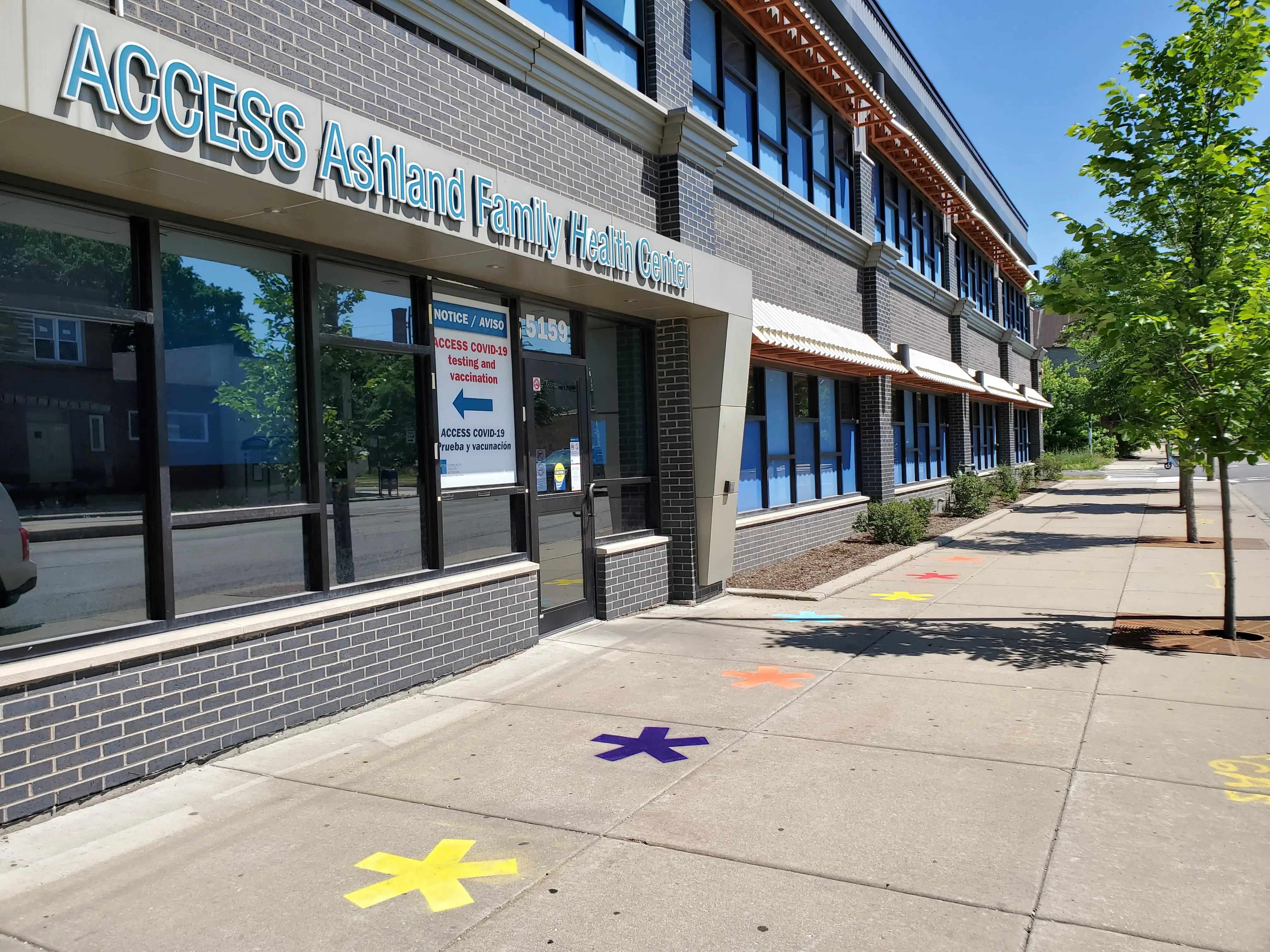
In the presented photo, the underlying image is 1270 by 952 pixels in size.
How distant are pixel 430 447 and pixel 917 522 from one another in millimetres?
10705

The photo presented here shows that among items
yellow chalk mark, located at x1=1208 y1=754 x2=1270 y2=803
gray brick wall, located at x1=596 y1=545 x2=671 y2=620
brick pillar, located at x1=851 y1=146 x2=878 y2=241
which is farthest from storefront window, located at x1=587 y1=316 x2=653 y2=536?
brick pillar, located at x1=851 y1=146 x2=878 y2=241

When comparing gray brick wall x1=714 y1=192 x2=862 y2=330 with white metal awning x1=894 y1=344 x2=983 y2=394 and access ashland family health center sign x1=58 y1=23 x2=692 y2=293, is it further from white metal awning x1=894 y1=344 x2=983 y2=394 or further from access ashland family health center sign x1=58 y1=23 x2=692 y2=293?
access ashland family health center sign x1=58 y1=23 x2=692 y2=293

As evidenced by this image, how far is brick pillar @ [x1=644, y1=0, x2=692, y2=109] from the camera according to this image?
1001 centimetres

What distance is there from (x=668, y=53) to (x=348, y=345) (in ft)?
18.5

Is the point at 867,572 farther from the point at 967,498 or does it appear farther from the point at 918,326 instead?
the point at 918,326

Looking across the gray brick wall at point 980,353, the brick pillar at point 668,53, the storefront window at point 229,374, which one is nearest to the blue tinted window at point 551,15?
the brick pillar at point 668,53

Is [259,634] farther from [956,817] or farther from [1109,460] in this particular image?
[1109,460]

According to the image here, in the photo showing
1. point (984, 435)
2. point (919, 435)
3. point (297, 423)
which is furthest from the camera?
point (984, 435)

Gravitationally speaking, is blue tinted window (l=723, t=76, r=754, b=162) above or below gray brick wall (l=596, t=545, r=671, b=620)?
above

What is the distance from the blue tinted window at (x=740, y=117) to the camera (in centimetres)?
1234

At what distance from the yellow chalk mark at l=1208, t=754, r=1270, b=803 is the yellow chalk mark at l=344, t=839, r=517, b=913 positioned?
146 inches

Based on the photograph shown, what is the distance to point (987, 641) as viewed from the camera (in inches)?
342

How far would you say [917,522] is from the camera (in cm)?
1592

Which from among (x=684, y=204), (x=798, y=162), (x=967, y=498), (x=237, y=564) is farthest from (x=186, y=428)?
(x=967, y=498)
